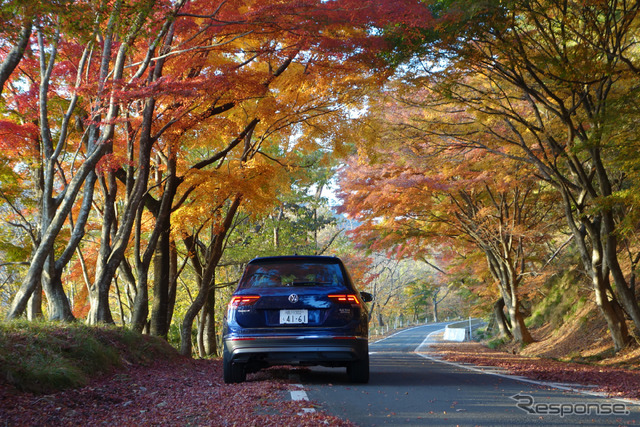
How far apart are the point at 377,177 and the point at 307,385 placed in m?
11.7

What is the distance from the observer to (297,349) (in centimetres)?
622

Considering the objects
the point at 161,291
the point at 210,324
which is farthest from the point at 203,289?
the point at 210,324

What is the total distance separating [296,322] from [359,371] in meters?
1.13


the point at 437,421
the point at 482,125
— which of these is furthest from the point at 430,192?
the point at 437,421

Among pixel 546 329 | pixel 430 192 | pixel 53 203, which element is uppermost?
pixel 430 192

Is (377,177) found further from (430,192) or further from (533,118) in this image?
(533,118)

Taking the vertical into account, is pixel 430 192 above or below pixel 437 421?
above

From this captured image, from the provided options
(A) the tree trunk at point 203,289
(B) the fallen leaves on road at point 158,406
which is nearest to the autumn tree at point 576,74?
(A) the tree trunk at point 203,289

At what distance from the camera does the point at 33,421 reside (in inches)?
165

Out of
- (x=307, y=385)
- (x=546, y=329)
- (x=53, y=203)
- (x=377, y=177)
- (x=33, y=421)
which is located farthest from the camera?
(x=546, y=329)

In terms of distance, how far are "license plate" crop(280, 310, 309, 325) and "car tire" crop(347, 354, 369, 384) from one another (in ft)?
3.27

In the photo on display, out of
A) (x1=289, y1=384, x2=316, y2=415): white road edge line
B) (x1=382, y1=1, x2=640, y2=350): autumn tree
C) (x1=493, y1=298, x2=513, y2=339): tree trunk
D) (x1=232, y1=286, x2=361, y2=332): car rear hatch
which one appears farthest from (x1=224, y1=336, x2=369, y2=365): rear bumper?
(x1=493, y1=298, x2=513, y2=339): tree trunk

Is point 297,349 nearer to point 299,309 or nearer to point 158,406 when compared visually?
point 299,309

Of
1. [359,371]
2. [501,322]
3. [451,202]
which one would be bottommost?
[501,322]
